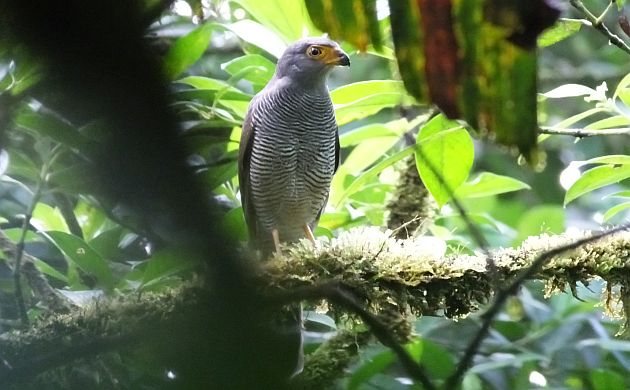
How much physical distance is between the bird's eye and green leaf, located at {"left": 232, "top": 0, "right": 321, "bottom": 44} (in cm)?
44

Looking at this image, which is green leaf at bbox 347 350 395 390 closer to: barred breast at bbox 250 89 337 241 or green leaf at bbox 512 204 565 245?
barred breast at bbox 250 89 337 241

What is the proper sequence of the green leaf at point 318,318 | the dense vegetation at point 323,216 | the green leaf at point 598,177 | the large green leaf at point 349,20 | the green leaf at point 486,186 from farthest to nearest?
1. the green leaf at point 486,186
2. the green leaf at point 318,318
3. the green leaf at point 598,177
4. the large green leaf at point 349,20
5. the dense vegetation at point 323,216

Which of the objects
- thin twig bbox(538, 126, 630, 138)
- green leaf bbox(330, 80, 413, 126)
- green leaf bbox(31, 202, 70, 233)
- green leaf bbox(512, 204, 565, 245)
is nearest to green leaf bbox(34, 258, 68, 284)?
green leaf bbox(31, 202, 70, 233)

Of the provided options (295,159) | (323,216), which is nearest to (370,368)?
(323,216)

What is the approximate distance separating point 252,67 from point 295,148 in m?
0.66

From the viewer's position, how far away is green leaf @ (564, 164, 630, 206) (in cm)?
202

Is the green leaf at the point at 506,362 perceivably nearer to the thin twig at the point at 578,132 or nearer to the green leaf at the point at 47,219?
the thin twig at the point at 578,132

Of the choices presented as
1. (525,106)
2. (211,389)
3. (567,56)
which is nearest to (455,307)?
(525,106)

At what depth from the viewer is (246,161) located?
110 inches

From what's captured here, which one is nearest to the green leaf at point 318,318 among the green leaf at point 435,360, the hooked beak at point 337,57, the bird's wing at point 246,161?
the green leaf at point 435,360

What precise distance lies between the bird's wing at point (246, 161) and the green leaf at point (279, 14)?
1.20 feet

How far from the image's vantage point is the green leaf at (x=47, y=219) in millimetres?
2316

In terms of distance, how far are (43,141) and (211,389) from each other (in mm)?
1430

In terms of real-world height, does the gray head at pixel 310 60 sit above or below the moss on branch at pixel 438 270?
above
